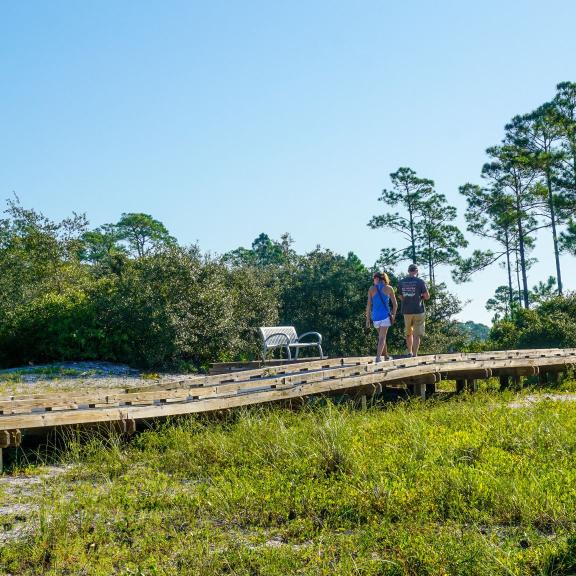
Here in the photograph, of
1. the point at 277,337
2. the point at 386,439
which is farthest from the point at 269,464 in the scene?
A: the point at 277,337

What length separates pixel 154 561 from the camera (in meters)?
4.57

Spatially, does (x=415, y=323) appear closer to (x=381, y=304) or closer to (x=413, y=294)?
(x=413, y=294)

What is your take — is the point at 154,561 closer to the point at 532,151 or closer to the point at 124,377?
the point at 124,377

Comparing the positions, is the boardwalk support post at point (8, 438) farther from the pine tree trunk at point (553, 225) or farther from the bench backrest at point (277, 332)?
the pine tree trunk at point (553, 225)

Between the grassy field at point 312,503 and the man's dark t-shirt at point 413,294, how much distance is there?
5086 mm

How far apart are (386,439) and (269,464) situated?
1396mm

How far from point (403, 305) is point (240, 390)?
4.21m

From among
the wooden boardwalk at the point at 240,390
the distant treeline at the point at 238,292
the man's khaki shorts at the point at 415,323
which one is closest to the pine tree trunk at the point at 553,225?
the distant treeline at the point at 238,292

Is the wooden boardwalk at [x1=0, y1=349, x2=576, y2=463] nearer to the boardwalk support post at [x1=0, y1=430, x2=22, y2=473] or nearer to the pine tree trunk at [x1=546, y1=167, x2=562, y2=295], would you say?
the boardwalk support post at [x1=0, y1=430, x2=22, y2=473]

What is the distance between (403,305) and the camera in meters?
13.8

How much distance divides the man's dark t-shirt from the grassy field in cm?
509

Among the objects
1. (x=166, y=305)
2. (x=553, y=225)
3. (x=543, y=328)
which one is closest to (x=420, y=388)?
(x=166, y=305)

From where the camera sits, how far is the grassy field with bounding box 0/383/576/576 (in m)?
4.53

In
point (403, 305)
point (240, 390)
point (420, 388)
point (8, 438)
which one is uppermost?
point (403, 305)
